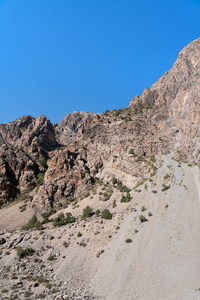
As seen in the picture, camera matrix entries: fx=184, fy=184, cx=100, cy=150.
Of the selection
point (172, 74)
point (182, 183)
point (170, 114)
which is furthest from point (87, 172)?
point (172, 74)

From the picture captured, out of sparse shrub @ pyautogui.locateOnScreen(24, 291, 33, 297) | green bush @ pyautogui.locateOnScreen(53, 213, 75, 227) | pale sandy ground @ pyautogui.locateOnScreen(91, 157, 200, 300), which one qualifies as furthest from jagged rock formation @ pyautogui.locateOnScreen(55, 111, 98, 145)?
sparse shrub @ pyautogui.locateOnScreen(24, 291, 33, 297)

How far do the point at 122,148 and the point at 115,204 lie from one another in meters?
22.1

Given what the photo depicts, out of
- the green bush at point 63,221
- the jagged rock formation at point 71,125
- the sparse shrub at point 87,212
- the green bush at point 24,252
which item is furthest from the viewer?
the jagged rock formation at point 71,125

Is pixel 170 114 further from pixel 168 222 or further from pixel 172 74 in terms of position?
pixel 168 222

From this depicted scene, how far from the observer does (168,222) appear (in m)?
30.3

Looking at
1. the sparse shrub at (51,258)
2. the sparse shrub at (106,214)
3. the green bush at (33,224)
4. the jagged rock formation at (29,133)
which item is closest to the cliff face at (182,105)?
the sparse shrub at (106,214)

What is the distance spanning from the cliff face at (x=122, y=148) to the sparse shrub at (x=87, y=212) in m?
9.84

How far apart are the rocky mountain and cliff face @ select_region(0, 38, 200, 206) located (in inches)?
12.4

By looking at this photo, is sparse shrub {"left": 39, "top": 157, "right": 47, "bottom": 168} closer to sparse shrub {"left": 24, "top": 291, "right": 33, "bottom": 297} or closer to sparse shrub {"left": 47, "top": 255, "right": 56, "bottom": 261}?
sparse shrub {"left": 47, "top": 255, "right": 56, "bottom": 261}

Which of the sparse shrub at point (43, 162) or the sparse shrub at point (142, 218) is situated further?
the sparse shrub at point (43, 162)

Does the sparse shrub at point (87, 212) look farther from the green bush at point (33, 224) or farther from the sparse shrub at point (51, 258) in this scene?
the sparse shrub at point (51, 258)

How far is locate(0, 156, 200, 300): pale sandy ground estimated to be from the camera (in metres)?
19.7

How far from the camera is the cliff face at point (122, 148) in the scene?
50.4 meters

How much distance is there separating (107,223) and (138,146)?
98.6ft
